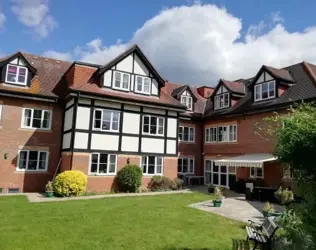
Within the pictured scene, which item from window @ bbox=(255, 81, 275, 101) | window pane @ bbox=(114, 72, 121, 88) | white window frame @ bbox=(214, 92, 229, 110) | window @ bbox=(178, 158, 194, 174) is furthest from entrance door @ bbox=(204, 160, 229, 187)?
window pane @ bbox=(114, 72, 121, 88)

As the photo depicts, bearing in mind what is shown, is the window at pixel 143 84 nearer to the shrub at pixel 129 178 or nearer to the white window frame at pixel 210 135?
the shrub at pixel 129 178

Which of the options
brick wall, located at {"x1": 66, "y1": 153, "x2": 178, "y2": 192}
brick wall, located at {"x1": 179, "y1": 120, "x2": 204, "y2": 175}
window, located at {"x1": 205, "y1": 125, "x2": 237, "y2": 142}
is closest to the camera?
brick wall, located at {"x1": 66, "y1": 153, "x2": 178, "y2": 192}

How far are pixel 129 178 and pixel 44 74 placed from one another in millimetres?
12668

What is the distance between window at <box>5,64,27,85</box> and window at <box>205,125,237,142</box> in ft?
63.7

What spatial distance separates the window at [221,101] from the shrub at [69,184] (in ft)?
57.6

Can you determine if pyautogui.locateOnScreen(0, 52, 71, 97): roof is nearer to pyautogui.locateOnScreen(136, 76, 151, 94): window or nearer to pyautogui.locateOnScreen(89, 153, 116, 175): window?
pyautogui.locateOnScreen(89, 153, 116, 175): window

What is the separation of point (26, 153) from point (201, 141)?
61.2 feet

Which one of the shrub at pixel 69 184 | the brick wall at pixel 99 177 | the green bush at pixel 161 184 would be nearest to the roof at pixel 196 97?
the green bush at pixel 161 184

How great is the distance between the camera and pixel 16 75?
25.1 metres

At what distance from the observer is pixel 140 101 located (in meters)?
26.0

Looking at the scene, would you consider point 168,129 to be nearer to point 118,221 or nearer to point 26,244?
point 118,221

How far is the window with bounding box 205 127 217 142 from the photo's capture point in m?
32.9

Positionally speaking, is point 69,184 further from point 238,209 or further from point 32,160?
point 238,209

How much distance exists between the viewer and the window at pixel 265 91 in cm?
2703
